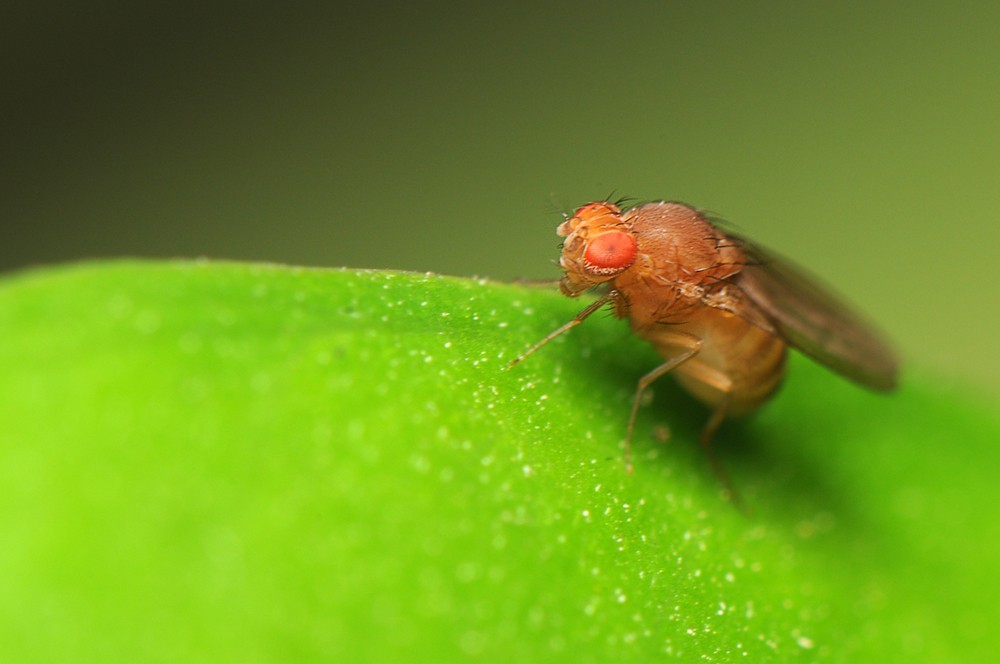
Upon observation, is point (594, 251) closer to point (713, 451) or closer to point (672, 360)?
point (672, 360)

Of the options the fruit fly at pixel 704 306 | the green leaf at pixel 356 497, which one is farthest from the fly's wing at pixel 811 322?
the green leaf at pixel 356 497

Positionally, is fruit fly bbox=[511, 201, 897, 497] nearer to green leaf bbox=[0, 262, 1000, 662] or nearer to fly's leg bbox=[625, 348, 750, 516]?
fly's leg bbox=[625, 348, 750, 516]

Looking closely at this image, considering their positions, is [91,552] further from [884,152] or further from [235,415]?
[884,152]

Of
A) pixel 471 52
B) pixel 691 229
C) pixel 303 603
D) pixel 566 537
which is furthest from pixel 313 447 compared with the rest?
pixel 471 52

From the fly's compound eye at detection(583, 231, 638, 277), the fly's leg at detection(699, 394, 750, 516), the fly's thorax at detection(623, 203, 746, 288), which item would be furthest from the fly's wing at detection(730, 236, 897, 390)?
the fly's compound eye at detection(583, 231, 638, 277)

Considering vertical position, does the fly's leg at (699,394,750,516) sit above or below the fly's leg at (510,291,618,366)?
below

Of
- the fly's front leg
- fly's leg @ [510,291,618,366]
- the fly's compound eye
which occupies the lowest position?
the fly's front leg

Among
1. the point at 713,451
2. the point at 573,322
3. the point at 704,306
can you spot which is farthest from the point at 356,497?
the point at 704,306
